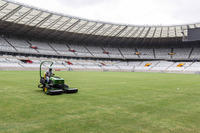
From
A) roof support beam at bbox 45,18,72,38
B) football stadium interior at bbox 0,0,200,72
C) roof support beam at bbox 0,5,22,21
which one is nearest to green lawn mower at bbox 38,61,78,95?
football stadium interior at bbox 0,0,200,72

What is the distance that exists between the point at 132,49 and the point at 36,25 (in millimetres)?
46883

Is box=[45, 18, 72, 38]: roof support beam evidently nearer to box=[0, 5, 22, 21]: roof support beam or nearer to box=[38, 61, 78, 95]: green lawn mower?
box=[0, 5, 22, 21]: roof support beam

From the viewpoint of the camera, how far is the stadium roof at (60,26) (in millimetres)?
45619

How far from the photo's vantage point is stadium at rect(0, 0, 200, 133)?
18.8 feet

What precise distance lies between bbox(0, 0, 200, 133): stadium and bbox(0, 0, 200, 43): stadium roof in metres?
0.22

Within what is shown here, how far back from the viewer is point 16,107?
7.18 meters

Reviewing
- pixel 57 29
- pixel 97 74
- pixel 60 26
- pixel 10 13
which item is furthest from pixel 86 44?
pixel 97 74

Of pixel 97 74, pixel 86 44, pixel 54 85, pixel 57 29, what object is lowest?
pixel 97 74

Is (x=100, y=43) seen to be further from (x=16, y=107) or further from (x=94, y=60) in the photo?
(x=16, y=107)

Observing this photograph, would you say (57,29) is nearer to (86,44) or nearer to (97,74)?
(86,44)

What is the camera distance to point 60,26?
192 feet

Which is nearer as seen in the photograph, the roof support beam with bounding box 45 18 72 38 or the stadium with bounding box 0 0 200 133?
the stadium with bounding box 0 0 200 133

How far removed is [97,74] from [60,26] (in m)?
27.2

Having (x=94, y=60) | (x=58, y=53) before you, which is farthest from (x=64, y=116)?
(x=94, y=60)
